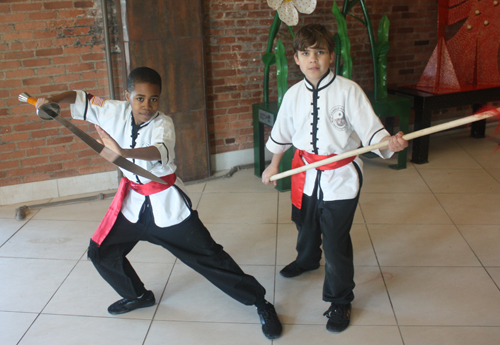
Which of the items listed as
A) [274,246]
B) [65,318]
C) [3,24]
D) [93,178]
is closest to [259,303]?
[274,246]

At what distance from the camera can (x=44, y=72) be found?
131 inches

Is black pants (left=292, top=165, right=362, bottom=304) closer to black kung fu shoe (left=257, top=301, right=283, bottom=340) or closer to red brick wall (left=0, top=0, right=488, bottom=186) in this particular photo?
black kung fu shoe (left=257, top=301, right=283, bottom=340)

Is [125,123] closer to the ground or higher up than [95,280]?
higher up

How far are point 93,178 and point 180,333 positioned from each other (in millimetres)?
1922

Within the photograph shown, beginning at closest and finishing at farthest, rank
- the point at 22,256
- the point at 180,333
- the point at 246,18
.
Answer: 1. the point at 180,333
2. the point at 22,256
3. the point at 246,18

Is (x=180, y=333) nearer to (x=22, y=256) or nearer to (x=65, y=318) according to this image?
(x=65, y=318)

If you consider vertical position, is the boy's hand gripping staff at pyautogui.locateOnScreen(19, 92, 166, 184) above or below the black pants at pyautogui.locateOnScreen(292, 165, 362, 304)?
above

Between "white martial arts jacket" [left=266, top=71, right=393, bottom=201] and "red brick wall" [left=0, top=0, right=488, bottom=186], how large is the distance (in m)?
1.89

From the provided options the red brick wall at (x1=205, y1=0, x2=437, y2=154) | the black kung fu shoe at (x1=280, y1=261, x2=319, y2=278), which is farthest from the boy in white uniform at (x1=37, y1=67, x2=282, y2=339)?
the red brick wall at (x1=205, y1=0, x2=437, y2=154)

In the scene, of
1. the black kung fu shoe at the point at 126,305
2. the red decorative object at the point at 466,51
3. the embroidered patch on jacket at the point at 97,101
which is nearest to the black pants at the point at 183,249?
the black kung fu shoe at the point at 126,305

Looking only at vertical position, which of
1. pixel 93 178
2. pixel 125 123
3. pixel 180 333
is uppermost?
pixel 125 123

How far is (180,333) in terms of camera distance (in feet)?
7.03

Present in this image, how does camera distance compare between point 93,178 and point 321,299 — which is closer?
point 321,299

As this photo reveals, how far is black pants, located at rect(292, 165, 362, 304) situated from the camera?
2.05 meters
